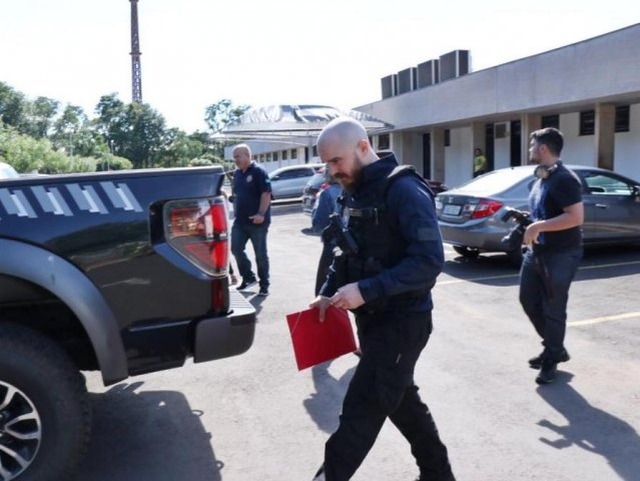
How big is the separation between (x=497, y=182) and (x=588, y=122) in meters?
11.4

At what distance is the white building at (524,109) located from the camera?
54.0 feet

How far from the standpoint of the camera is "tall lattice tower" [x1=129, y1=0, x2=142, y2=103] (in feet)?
255

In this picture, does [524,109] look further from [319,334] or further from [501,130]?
[319,334]

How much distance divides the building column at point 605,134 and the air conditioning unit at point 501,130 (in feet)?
18.2

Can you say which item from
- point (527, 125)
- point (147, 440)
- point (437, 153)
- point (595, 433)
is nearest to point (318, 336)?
point (147, 440)

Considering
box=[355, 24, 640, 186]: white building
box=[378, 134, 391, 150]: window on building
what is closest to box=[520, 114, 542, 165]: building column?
box=[355, 24, 640, 186]: white building

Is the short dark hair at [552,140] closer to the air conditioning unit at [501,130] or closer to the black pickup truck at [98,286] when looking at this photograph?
the black pickup truck at [98,286]

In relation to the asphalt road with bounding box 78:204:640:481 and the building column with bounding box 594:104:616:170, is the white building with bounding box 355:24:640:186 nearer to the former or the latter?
the building column with bounding box 594:104:616:170

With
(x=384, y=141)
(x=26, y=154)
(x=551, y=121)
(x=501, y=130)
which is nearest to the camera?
(x=551, y=121)

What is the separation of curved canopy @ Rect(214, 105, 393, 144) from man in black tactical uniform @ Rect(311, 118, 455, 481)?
21631 mm

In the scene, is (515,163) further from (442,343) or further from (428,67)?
(442,343)

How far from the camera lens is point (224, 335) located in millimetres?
3393

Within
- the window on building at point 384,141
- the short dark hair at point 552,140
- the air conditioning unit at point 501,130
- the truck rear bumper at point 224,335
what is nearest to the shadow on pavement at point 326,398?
the truck rear bumper at point 224,335

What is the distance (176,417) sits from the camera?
4438 millimetres
